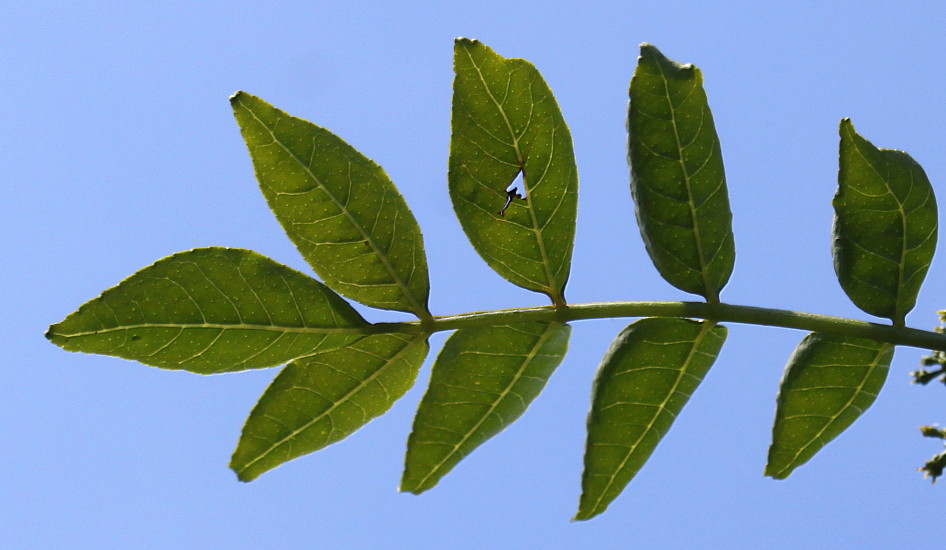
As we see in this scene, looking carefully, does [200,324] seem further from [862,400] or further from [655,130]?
[862,400]

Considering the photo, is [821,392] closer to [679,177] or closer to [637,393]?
[637,393]

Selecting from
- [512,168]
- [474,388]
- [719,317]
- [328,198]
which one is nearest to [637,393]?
[719,317]

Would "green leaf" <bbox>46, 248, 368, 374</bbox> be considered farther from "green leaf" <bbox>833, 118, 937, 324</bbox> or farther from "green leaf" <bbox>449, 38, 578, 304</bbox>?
"green leaf" <bbox>833, 118, 937, 324</bbox>

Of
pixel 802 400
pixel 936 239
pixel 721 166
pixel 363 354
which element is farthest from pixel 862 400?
pixel 363 354

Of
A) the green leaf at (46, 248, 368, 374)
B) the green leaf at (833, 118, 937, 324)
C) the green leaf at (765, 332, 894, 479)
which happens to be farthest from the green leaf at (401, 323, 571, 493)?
the green leaf at (833, 118, 937, 324)

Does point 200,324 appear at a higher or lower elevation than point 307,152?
lower

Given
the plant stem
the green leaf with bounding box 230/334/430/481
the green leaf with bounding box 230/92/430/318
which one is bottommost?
the green leaf with bounding box 230/334/430/481
